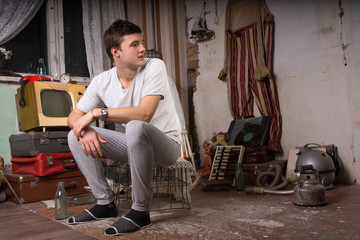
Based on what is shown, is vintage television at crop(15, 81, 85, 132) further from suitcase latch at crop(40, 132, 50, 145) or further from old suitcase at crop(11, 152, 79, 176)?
old suitcase at crop(11, 152, 79, 176)

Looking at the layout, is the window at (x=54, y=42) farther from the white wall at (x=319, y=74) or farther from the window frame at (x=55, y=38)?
the white wall at (x=319, y=74)

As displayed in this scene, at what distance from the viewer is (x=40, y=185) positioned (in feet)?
9.34

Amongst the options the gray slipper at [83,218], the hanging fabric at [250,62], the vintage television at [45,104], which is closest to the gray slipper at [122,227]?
the gray slipper at [83,218]

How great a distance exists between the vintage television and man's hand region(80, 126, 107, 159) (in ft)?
4.70

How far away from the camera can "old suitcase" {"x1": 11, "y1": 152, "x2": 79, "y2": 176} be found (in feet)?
9.30

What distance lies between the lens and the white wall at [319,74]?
10.2 ft

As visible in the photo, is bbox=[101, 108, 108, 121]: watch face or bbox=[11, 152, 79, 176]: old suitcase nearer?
bbox=[101, 108, 108, 121]: watch face

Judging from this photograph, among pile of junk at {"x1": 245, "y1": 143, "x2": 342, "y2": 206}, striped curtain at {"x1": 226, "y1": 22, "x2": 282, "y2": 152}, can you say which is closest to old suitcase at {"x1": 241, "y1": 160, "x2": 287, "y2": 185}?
pile of junk at {"x1": 245, "y1": 143, "x2": 342, "y2": 206}

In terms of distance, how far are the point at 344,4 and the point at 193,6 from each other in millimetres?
2282

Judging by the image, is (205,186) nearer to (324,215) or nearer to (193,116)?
(324,215)

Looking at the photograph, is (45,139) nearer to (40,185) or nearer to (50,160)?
(50,160)

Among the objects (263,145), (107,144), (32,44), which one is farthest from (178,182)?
(32,44)

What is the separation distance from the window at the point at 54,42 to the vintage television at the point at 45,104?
3.09ft

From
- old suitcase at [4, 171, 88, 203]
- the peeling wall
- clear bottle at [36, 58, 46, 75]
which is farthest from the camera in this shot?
clear bottle at [36, 58, 46, 75]
